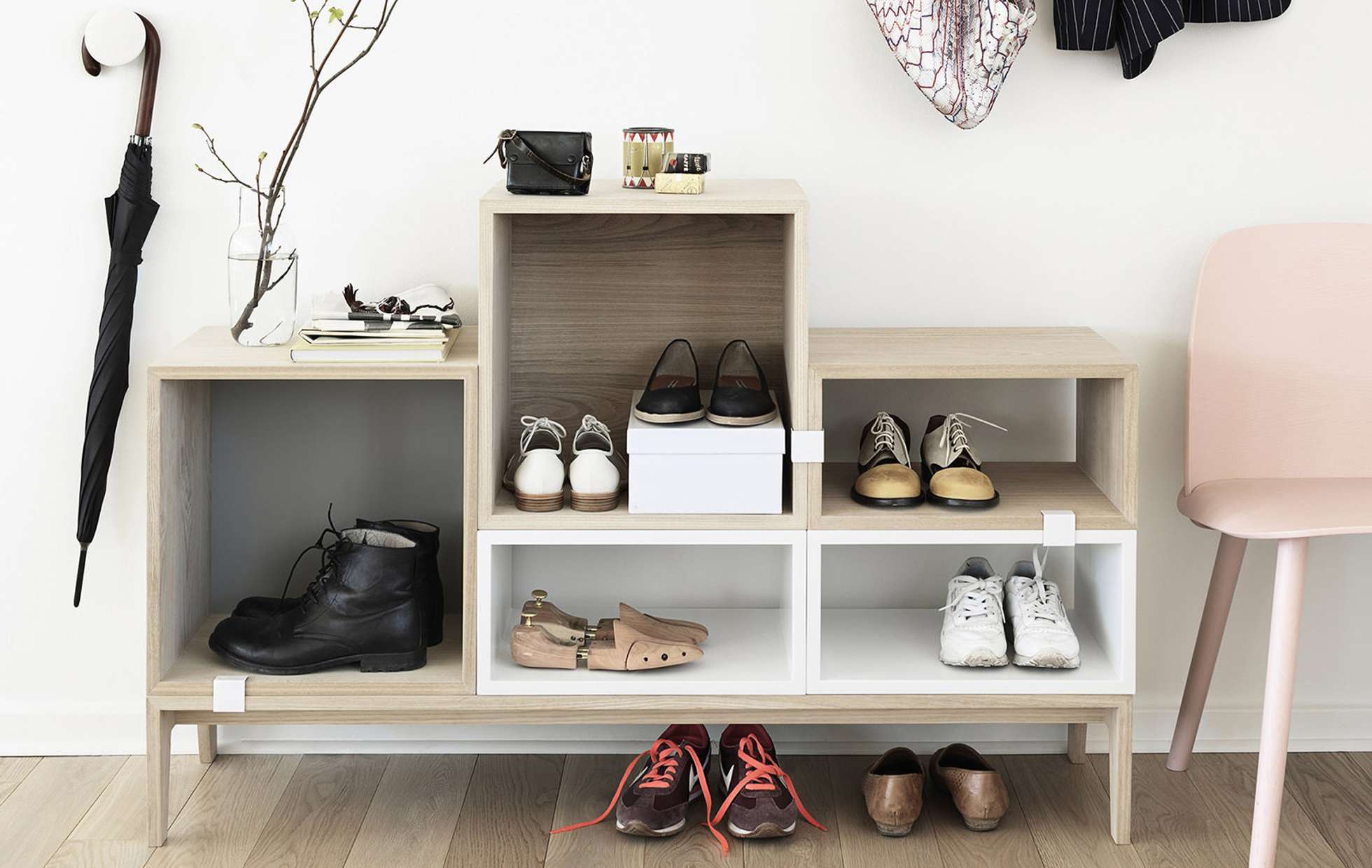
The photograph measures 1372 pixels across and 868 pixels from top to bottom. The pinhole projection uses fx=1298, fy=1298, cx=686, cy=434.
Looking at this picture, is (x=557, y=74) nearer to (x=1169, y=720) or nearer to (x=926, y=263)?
(x=926, y=263)

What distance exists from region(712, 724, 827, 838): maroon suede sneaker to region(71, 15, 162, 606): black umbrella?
1.12 m

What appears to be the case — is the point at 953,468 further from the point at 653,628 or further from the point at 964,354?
the point at 653,628

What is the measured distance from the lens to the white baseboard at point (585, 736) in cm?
230

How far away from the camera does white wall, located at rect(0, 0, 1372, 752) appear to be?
2.15 metres

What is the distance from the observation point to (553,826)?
2051 millimetres

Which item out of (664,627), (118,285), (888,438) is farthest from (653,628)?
(118,285)

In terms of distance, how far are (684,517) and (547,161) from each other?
0.56 m

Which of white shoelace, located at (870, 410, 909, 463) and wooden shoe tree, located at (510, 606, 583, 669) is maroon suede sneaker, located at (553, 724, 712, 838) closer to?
wooden shoe tree, located at (510, 606, 583, 669)

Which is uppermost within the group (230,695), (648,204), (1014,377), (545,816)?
(648,204)

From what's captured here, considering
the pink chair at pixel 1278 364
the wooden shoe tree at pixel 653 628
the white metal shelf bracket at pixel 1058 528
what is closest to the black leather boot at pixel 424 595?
the wooden shoe tree at pixel 653 628

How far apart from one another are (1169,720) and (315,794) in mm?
1495

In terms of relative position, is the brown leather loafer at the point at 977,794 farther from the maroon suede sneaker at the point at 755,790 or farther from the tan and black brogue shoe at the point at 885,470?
the tan and black brogue shoe at the point at 885,470

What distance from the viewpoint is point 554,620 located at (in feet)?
6.79

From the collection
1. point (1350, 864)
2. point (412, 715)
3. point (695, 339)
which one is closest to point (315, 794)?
point (412, 715)
